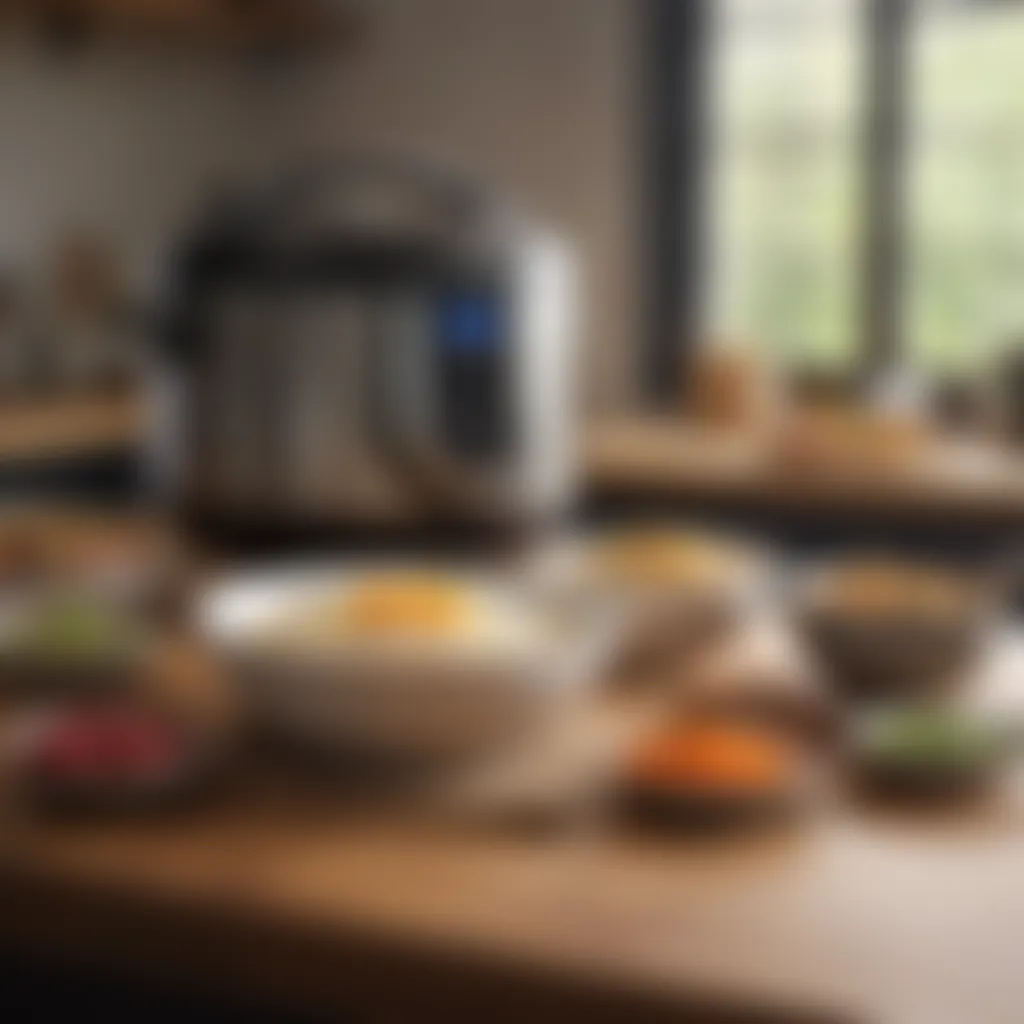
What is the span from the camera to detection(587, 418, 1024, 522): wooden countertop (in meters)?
2.60

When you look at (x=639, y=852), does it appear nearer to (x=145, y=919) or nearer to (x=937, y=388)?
(x=145, y=919)

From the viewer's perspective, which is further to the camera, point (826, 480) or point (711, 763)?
point (826, 480)

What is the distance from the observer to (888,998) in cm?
87

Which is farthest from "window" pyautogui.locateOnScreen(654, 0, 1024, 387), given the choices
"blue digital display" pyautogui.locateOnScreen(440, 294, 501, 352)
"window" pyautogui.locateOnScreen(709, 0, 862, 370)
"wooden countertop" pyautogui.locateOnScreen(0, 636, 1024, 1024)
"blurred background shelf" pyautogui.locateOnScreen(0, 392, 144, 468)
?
"wooden countertop" pyautogui.locateOnScreen(0, 636, 1024, 1024)

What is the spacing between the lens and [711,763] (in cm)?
115

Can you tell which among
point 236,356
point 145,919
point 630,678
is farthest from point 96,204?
point 145,919

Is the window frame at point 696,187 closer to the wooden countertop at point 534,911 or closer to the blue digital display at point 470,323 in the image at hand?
the blue digital display at point 470,323

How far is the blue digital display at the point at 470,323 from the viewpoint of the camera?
1955 mm

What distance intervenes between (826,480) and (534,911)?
1.78 m

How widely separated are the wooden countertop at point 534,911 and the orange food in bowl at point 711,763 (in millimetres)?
36

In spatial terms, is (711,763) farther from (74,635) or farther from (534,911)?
(74,635)

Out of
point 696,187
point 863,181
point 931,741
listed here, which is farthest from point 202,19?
point 931,741

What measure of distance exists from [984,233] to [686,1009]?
2.83 metres

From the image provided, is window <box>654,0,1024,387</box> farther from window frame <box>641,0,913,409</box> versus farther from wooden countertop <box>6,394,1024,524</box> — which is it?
wooden countertop <box>6,394,1024,524</box>
